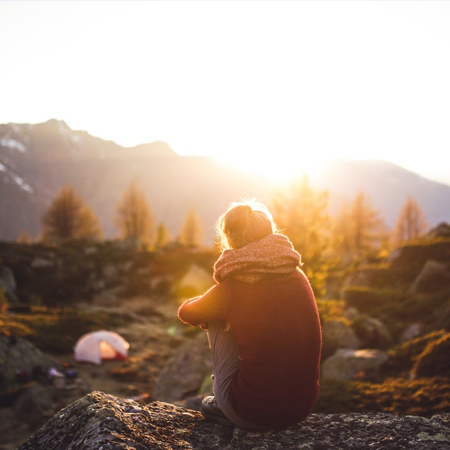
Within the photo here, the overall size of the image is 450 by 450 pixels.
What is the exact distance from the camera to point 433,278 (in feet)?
42.2

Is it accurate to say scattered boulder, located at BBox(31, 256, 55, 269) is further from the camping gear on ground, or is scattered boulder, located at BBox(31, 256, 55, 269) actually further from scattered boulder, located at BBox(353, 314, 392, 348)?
scattered boulder, located at BBox(353, 314, 392, 348)

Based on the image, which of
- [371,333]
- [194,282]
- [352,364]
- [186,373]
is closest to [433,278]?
[371,333]

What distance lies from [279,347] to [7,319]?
722 inches

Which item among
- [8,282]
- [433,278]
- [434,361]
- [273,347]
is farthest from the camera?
[8,282]

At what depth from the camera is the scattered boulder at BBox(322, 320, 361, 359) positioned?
9500 mm

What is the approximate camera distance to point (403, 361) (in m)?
6.57

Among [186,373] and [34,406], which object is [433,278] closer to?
[186,373]

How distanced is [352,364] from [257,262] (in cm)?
547

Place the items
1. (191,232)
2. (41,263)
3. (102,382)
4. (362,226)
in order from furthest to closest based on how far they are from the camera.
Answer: (191,232), (362,226), (41,263), (102,382)

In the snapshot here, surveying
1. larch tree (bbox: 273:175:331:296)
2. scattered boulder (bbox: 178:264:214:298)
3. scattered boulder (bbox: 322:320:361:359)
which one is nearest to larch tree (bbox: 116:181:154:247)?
scattered boulder (bbox: 178:264:214:298)

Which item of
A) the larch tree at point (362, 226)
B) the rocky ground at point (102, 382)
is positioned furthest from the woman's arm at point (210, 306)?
the larch tree at point (362, 226)

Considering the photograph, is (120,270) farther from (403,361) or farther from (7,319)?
(403,361)

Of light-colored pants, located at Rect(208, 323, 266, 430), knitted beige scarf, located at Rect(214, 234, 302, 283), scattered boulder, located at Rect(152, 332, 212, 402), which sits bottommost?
scattered boulder, located at Rect(152, 332, 212, 402)

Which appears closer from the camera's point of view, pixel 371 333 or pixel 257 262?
pixel 257 262
